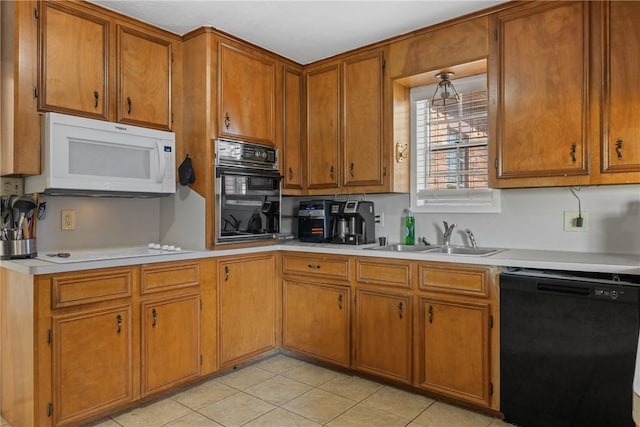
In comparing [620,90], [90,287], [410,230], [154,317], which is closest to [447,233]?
[410,230]

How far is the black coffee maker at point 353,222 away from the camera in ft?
10.1

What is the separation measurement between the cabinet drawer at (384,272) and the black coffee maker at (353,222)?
1.17ft

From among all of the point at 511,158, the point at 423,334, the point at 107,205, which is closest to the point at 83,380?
the point at 107,205

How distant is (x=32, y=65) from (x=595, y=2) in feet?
9.90

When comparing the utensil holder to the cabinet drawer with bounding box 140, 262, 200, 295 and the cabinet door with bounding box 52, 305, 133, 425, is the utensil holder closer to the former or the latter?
the cabinet door with bounding box 52, 305, 133, 425

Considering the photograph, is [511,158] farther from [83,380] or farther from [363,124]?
[83,380]

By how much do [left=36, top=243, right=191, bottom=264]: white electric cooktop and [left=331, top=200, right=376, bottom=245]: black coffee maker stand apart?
1.16 metres

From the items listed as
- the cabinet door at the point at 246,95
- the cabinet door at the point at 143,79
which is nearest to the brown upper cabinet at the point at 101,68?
the cabinet door at the point at 143,79

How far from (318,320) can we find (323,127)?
1.54 metres

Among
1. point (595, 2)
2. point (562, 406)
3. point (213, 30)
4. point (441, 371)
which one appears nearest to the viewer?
point (562, 406)

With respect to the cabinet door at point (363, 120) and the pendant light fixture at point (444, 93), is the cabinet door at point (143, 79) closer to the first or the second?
the cabinet door at point (363, 120)

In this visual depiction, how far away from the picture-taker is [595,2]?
2.17 m

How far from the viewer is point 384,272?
2625 mm

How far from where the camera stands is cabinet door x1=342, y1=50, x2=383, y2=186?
3.03m
